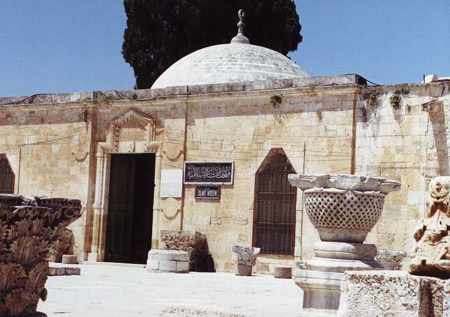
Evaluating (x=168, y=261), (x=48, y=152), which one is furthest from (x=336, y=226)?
(x=48, y=152)

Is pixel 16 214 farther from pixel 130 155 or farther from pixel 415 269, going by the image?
pixel 130 155

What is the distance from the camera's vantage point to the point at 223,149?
627 inches

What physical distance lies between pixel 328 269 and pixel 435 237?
302 centimetres

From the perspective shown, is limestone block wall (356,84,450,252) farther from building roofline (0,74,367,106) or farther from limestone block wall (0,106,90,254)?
limestone block wall (0,106,90,254)

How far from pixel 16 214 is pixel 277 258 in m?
9.64

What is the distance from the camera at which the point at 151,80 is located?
28109 mm

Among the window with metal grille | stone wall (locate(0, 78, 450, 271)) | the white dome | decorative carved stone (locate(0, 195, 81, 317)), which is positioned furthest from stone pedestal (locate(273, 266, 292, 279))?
decorative carved stone (locate(0, 195, 81, 317))

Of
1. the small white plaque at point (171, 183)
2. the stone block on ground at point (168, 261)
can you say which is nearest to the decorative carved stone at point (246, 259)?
the stone block on ground at point (168, 261)

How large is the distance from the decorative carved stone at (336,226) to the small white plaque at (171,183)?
8588 mm

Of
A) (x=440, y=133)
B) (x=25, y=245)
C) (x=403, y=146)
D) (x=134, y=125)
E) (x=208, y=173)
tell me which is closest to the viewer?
(x=25, y=245)

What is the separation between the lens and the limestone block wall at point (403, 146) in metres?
13.5

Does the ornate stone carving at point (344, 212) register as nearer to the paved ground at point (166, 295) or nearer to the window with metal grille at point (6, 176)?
the paved ground at point (166, 295)

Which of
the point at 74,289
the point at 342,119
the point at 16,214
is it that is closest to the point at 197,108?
the point at 342,119

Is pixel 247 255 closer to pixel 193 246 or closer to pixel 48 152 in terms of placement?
pixel 193 246
